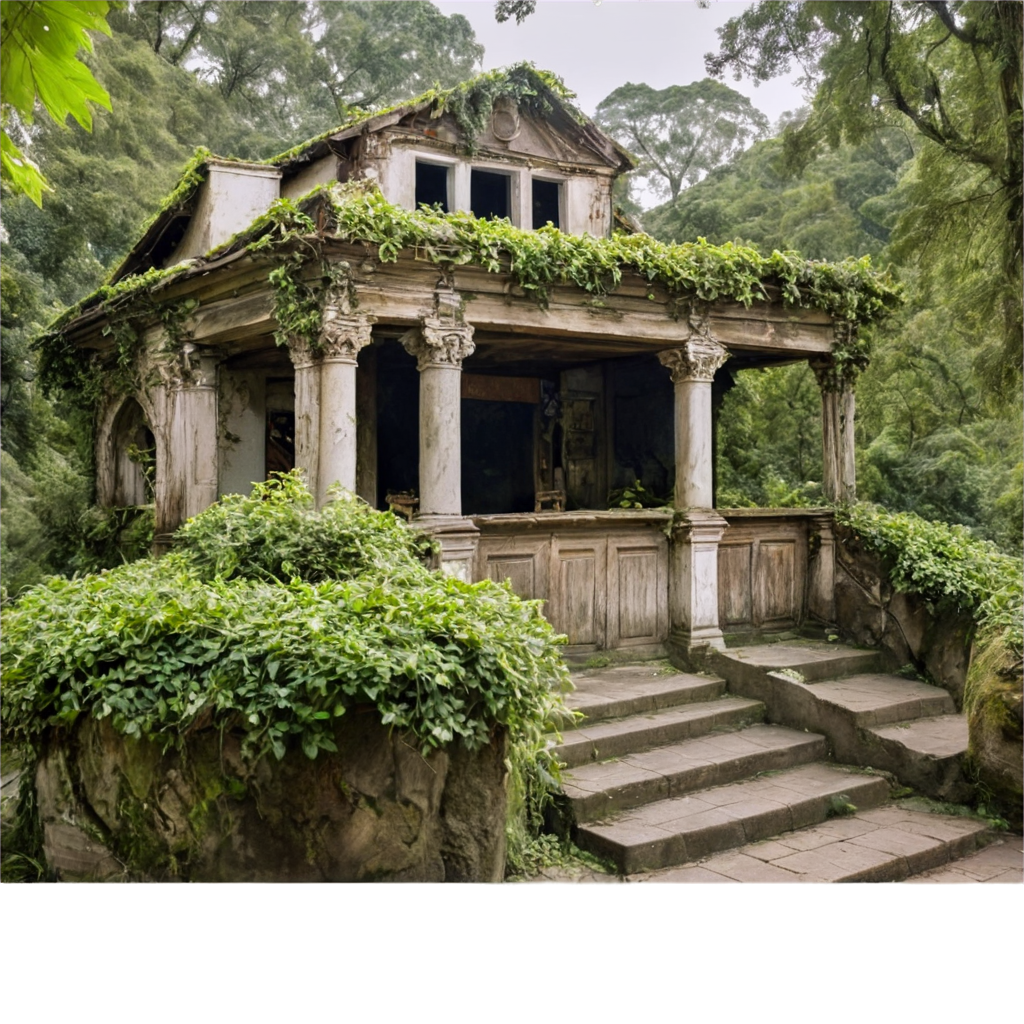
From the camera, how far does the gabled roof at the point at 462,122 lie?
1023 cm

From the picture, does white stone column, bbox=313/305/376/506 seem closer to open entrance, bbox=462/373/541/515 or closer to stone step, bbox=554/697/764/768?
stone step, bbox=554/697/764/768

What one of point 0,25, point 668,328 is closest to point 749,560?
point 668,328

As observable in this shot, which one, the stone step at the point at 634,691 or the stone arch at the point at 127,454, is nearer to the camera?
the stone step at the point at 634,691

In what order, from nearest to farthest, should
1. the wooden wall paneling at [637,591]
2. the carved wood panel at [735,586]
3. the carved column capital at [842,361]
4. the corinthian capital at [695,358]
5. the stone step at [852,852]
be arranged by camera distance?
the stone step at [852,852] → the wooden wall paneling at [637,591] → the corinthian capital at [695,358] → the carved wood panel at [735,586] → the carved column capital at [842,361]

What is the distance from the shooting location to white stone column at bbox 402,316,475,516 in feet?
27.7

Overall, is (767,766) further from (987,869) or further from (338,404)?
(338,404)

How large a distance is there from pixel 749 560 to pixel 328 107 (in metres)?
13.4

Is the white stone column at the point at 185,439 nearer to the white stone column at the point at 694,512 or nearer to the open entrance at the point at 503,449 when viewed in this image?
the open entrance at the point at 503,449

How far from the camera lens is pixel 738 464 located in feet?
58.2

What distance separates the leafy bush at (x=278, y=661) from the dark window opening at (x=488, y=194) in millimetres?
7226

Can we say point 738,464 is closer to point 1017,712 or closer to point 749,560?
point 749,560

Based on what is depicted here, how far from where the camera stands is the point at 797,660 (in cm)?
921

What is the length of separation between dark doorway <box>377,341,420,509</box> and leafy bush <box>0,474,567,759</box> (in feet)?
21.4

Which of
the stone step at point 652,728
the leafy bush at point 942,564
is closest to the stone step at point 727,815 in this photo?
the stone step at point 652,728
